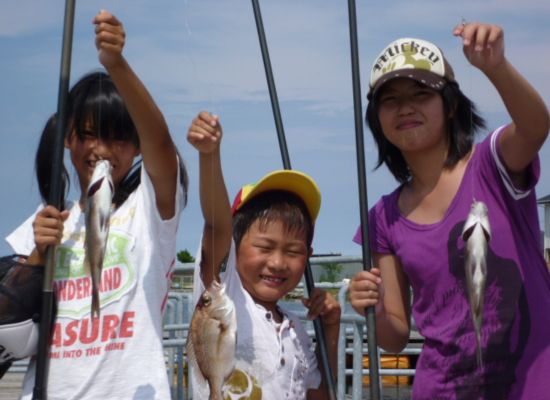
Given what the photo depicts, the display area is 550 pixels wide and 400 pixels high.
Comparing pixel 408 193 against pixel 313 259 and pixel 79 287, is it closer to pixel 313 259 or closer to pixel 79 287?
pixel 79 287

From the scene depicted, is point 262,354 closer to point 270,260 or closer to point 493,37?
point 270,260

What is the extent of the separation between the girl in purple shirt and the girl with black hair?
31.9 inches

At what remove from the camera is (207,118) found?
365 cm

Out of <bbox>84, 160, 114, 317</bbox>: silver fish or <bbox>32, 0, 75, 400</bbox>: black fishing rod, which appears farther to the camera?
<bbox>32, 0, 75, 400</bbox>: black fishing rod

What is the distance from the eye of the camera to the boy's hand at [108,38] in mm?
3584

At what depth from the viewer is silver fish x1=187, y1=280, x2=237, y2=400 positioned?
11.2 feet

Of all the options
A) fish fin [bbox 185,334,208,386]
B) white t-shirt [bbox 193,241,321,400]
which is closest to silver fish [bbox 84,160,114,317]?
fish fin [bbox 185,334,208,386]

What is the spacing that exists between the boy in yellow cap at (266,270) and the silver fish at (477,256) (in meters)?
0.92

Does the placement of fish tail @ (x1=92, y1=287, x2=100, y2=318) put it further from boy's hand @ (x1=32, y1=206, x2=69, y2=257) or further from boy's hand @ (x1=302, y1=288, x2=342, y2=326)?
boy's hand @ (x1=302, y1=288, x2=342, y2=326)

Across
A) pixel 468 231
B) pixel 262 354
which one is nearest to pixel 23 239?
pixel 262 354

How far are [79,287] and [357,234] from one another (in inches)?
47.8

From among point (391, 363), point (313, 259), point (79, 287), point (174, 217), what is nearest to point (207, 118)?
point (174, 217)

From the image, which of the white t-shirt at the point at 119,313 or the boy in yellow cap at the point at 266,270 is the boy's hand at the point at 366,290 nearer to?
the boy in yellow cap at the point at 266,270

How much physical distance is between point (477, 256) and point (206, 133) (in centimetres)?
105
